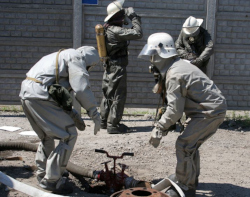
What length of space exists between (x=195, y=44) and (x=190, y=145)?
4095mm

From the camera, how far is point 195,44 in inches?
334

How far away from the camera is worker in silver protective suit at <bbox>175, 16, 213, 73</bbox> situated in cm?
827

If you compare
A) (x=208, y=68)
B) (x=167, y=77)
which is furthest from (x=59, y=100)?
(x=208, y=68)

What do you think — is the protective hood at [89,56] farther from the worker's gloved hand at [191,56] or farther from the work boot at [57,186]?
the worker's gloved hand at [191,56]

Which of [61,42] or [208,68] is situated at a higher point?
[61,42]

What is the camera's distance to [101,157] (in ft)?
21.5

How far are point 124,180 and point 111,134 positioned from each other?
3116 mm

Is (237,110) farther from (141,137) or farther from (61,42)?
(61,42)

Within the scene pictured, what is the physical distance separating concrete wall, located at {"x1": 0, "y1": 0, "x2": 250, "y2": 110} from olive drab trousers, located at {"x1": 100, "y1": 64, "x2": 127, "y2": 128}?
2000 millimetres

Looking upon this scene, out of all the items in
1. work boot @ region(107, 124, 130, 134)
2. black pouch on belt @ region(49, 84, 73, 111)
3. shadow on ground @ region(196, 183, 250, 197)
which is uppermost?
black pouch on belt @ region(49, 84, 73, 111)

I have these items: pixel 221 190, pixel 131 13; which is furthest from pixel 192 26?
pixel 221 190

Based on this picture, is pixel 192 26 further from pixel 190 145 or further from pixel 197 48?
pixel 190 145

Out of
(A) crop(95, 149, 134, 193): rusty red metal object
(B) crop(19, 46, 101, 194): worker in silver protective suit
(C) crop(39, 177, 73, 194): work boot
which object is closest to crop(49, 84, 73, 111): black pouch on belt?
(B) crop(19, 46, 101, 194): worker in silver protective suit

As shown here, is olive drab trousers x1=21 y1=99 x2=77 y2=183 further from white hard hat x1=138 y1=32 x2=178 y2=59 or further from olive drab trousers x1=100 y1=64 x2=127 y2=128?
olive drab trousers x1=100 y1=64 x2=127 y2=128
